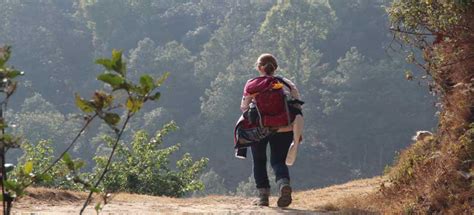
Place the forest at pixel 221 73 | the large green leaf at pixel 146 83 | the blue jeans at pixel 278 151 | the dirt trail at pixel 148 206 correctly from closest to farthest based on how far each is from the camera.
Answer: the large green leaf at pixel 146 83 → the dirt trail at pixel 148 206 → the blue jeans at pixel 278 151 → the forest at pixel 221 73

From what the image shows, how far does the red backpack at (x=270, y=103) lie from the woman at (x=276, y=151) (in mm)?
74

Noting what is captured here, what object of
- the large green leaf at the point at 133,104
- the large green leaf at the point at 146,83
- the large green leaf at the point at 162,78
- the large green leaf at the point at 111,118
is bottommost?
the large green leaf at the point at 111,118

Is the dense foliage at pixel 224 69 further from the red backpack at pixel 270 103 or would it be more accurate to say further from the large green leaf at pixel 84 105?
the large green leaf at pixel 84 105

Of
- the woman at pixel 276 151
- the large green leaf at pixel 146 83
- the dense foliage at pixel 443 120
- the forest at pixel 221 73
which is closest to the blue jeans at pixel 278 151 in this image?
the woman at pixel 276 151

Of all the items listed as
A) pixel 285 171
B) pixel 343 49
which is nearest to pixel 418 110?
pixel 343 49

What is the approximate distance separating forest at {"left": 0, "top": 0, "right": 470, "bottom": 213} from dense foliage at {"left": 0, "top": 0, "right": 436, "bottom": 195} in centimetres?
10

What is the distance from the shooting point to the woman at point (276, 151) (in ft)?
26.6

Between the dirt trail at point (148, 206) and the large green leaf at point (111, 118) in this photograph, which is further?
the dirt trail at point (148, 206)

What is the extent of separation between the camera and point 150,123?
77125 millimetres

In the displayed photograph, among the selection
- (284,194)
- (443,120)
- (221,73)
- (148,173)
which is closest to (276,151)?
(284,194)

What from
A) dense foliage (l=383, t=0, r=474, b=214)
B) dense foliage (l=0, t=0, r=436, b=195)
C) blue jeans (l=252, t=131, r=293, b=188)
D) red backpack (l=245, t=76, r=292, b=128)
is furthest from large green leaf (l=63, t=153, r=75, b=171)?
dense foliage (l=0, t=0, r=436, b=195)

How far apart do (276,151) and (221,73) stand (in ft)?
251

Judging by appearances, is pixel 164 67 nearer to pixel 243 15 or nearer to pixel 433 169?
pixel 243 15

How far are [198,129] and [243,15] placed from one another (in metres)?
21.8
